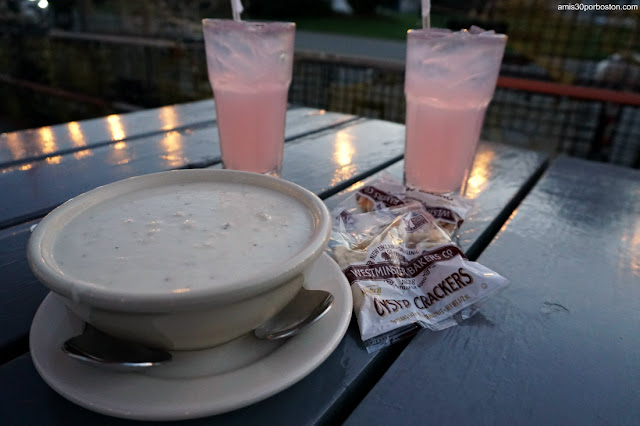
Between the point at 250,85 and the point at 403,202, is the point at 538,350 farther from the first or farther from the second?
the point at 250,85

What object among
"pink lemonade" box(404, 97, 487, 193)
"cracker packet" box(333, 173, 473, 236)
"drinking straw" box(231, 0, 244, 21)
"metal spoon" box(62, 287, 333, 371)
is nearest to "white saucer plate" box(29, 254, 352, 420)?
"metal spoon" box(62, 287, 333, 371)

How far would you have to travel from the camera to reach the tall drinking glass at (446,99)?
812 millimetres

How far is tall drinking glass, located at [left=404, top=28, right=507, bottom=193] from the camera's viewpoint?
812 millimetres

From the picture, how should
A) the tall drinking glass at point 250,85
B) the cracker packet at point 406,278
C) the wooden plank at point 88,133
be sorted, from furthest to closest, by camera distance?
the wooden plank at point 88,133 < the tall drinking glass at point 250,85 < the cracker packet at point 406,278

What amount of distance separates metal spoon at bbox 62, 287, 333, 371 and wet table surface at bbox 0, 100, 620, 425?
0.05 m

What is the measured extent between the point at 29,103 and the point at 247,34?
4.99 metres

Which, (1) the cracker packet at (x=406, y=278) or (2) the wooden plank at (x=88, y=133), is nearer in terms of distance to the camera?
(1) the cracker packet at (x=406, y=278)

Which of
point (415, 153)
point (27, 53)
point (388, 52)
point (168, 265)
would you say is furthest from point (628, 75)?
point (388, 52)

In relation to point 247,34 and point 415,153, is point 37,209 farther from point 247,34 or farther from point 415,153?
point 415,153

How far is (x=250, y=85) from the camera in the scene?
90cm

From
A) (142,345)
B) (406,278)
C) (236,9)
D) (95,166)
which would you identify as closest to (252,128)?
(236,9)

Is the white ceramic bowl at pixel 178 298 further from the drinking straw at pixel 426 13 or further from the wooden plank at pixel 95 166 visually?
the drinking straw at pixel 426 13

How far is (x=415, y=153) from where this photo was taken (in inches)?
36.8

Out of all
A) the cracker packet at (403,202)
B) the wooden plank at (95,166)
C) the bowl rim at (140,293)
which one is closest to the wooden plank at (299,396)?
the bowl rim at (140,293)
